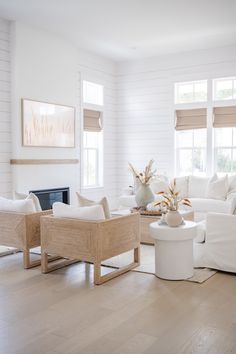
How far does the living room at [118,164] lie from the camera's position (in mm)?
3115

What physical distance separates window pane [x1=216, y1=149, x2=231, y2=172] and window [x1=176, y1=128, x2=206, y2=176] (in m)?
0.30

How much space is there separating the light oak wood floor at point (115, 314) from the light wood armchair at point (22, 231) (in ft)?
1.03

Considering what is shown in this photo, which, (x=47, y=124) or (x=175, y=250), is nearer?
(x=175, y=250)

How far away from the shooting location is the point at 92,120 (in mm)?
8539

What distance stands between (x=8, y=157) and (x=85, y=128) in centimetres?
220

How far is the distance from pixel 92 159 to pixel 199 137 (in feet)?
7.57

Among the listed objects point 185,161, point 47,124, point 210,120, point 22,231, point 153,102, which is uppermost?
point 153,102

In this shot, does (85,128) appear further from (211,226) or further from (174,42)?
(211,226)

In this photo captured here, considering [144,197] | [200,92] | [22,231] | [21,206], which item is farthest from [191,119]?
[22,231]

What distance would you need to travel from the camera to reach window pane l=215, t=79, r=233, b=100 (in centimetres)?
793

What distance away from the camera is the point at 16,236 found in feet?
15.2

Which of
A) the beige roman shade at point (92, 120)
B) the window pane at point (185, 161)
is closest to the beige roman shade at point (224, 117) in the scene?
the window pane at point (185, 161)

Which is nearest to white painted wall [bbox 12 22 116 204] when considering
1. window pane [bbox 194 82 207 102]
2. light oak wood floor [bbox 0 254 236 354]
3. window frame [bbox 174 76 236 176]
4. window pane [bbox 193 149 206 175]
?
window pane [bbox 194 82 207 102]

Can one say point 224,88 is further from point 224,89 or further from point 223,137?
point 223,137
